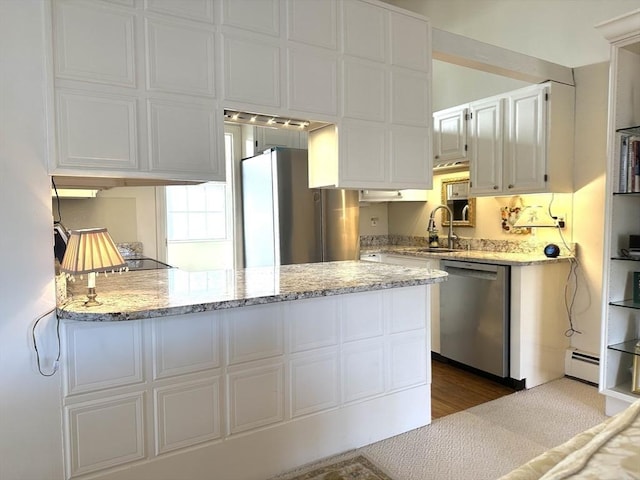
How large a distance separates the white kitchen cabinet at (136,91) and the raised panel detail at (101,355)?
2.13 feet

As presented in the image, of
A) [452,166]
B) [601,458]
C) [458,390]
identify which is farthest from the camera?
[452,166]

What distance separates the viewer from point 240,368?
6.79 ft

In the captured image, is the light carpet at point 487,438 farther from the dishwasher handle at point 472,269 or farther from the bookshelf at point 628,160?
the bookshelf at point 628,160

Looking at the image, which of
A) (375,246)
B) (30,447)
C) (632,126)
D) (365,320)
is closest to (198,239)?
(375,246)

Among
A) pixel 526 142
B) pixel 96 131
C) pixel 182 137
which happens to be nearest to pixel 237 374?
pixel 182 137

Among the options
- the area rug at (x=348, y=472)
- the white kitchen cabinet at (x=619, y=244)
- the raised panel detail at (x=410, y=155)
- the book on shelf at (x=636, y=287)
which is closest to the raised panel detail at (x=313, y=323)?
the area rug at (x=348, y=472)

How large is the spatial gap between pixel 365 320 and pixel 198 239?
9.06 ft

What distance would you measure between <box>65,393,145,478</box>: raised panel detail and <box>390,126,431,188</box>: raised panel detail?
189 centimetres

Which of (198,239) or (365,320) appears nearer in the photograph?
(365,320)

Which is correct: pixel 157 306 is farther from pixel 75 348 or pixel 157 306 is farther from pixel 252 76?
pixel 252 76

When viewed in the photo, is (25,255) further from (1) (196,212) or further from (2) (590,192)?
(2) (590,192)

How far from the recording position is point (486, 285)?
3404mm

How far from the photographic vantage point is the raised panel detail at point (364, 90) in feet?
8.32

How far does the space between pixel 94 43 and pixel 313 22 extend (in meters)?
1.11
